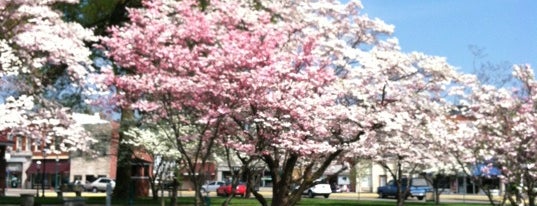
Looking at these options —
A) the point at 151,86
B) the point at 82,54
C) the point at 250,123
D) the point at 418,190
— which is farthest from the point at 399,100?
the point at 418,190

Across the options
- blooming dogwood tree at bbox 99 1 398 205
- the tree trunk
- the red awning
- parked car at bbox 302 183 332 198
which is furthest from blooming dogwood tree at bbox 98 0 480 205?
the red awning

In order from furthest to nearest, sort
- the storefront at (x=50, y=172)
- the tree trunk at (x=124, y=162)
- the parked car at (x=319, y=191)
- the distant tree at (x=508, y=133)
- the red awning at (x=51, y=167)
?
the storefront at (x=50, y=172)
the red awning at (x=51, y=167)
the parked car at (x=319, y=191)
the tree trunk at (x=124, y=162)
the distant tree at (x=508, y=133)

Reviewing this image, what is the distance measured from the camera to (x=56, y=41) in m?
17.1

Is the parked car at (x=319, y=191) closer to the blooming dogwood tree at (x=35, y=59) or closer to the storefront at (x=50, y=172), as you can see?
the storefront at (x=50, y=172)

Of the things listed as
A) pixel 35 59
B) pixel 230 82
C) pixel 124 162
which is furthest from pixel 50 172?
pixel 230 82

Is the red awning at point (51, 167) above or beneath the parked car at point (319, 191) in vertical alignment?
above

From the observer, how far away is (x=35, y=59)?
1705 centimetres

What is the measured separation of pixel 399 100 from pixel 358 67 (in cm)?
150

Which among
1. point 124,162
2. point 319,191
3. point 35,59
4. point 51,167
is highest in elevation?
point 35,59

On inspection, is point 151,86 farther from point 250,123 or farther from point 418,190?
point 418,190

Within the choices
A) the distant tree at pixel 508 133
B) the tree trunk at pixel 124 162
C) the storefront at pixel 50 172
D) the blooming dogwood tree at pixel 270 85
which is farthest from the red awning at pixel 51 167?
the distant tree at pixel 508 133

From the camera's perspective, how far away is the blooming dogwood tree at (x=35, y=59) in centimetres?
1650

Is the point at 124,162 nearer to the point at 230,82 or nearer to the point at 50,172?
the point at 230,82

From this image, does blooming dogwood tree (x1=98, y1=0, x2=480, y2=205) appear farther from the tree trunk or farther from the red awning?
the red awning
